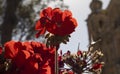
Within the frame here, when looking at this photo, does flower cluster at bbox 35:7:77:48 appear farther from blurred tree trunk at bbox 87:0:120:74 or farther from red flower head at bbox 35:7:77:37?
blurred tree trunk at bbox 87:0:120:74

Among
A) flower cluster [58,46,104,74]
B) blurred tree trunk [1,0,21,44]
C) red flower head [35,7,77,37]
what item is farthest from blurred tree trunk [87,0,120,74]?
red flower head [35,7,77,37]

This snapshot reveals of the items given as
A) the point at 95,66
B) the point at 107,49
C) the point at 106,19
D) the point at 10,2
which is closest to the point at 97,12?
the point at 106,19

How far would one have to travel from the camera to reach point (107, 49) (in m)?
47.0

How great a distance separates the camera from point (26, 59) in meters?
2.05

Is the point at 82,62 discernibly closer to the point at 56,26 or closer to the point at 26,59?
the point at 56,26

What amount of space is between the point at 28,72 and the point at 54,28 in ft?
1.10

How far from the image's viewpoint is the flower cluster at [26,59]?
2.04 m

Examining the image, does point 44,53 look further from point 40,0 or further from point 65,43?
point 40,0

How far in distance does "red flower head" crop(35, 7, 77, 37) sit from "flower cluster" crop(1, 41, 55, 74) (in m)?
0.14

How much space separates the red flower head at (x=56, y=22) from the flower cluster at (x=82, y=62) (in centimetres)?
18

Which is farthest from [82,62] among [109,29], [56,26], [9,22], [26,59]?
[109,29]

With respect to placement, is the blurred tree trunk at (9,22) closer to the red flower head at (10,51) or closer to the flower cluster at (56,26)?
the flower cluster at (56,26)

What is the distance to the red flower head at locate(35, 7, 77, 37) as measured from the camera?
226cm

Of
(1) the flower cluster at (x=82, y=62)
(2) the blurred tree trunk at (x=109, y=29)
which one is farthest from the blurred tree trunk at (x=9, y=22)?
(2) the blurred tree trunk at (x=109, y=29)
